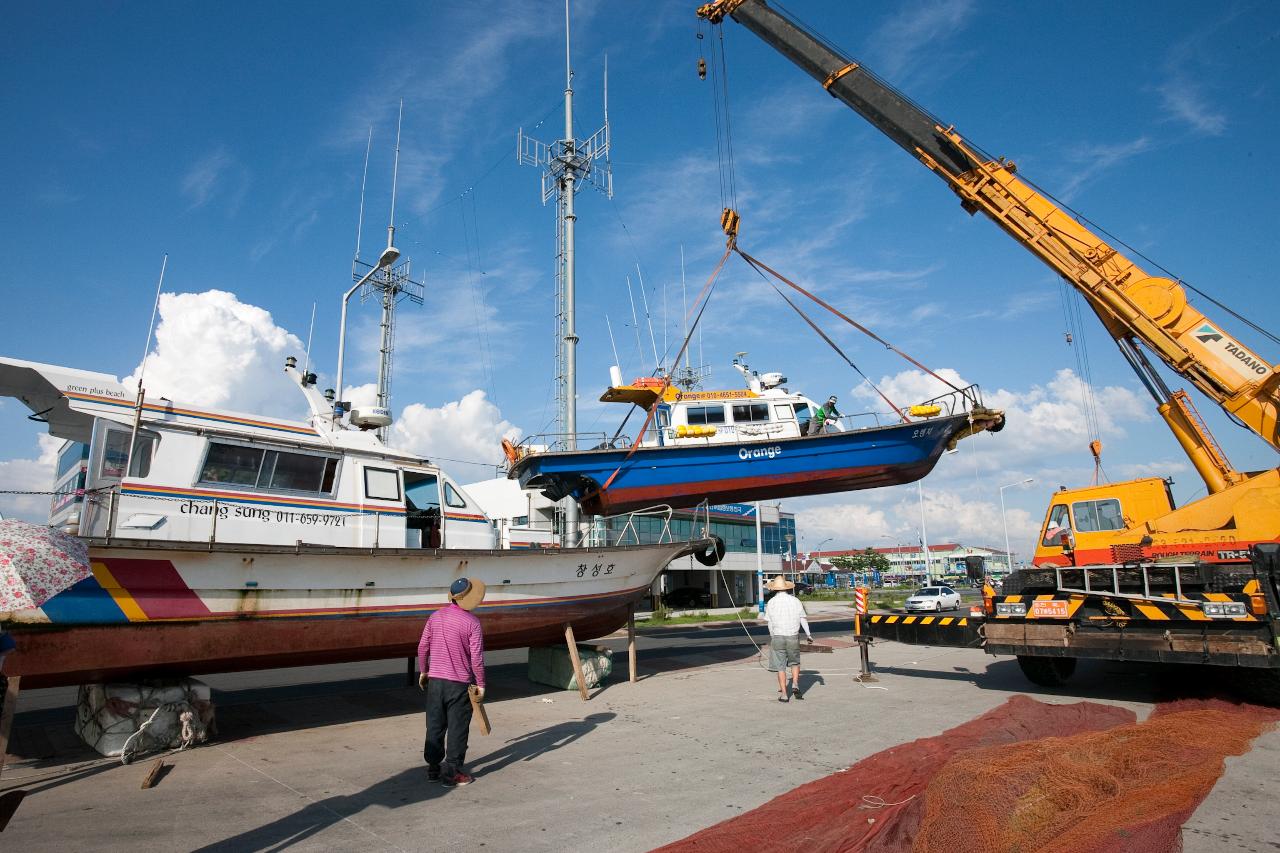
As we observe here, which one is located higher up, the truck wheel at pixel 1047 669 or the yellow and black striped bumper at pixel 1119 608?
the yellow and black striped bumper at pixel 1119 608

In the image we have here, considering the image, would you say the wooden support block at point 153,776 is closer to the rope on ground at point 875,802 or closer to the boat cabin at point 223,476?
the boat cabin at point 223,476

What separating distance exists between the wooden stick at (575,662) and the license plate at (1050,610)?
5671mm

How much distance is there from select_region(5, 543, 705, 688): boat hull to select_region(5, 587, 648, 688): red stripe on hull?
10 mm

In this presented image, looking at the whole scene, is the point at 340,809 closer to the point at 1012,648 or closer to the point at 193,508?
the point at 193,508

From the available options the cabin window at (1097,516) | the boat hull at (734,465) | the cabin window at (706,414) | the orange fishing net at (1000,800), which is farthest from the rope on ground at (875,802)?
the cabin window at (706,414)

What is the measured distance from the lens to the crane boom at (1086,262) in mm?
9539

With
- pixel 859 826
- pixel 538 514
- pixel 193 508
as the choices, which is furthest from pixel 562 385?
pixel 859 826

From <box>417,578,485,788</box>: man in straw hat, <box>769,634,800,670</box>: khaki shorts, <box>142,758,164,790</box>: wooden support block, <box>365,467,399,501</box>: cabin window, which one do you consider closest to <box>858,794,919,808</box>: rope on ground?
<box>417,578,485,788</box>: man in straw hat

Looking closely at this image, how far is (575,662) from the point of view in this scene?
9367 millimetres

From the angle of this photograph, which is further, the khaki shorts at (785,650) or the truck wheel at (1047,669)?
the truck wheel at (1047,669)

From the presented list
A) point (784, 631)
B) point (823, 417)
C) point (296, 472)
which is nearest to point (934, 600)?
point (823, 417)

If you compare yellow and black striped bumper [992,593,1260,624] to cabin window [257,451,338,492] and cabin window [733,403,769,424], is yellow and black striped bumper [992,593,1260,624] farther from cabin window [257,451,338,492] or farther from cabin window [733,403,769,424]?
cabin window [257,451,338,492]

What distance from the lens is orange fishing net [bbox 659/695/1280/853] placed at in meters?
3.52

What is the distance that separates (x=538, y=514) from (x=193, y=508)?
14.5m
